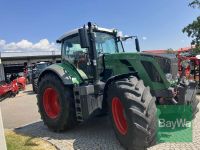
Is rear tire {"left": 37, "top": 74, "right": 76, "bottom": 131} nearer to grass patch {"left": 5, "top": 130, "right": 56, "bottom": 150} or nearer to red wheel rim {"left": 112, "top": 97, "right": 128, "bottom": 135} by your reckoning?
grass patch {"left": 5, "top": 130, "right": 56, "bottom": 150}

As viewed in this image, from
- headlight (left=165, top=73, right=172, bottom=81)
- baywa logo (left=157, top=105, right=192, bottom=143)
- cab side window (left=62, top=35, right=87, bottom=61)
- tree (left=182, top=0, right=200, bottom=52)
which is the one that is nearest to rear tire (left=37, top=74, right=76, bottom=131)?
cab side window (left=62, top=35, right=87, bottom=61)

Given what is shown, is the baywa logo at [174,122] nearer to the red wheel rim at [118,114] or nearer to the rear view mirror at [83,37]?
the red wheel rim at [118,114]

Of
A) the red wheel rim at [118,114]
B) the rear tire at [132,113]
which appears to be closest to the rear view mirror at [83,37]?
the rear tire at [132,113]

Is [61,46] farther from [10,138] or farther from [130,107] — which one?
[130,107]

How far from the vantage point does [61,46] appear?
826cm

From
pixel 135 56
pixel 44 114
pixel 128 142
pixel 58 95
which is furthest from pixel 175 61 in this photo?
pixel 44 114

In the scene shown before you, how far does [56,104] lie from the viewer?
319 inches

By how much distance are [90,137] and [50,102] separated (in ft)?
6.04

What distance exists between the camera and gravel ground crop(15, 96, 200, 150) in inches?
230

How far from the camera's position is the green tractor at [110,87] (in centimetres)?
548

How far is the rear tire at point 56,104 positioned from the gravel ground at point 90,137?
0.26 meters

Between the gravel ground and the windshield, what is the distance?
188 centimetres

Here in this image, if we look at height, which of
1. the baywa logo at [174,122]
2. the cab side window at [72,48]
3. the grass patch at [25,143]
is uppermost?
the cab side window at [72,48]

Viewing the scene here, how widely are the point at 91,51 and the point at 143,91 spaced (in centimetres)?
189
